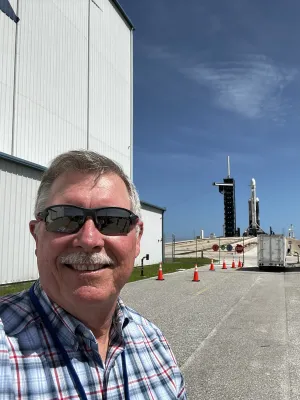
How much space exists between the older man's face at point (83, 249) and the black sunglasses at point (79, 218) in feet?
0.07

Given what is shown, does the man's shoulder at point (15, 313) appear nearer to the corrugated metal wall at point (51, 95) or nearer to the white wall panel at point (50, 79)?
the corrugated metal wall at point (51, 95)

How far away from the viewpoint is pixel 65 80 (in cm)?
2053

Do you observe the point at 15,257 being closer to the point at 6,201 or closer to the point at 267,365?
the point at 6,201

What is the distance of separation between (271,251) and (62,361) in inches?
1153

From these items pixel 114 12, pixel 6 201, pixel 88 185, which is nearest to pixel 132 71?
pixel 114 12

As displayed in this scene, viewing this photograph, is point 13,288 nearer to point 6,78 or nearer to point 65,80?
point 6,78

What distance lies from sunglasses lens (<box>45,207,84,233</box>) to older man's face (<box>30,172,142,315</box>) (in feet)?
0.07

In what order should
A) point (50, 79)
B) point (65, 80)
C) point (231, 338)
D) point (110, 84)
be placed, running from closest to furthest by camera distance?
point (231, 338) → point (50, 79) → point (65, 80) → point (110, 84)

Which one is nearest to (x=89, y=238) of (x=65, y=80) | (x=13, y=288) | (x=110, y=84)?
(x=13, y=288)

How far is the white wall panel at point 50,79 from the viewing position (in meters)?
17.2

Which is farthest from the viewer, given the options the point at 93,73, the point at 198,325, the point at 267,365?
the point at 93,73

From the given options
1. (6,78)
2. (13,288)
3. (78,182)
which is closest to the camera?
(78,182)

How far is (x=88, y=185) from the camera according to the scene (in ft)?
5.43

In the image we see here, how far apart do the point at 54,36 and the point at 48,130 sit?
527cm
